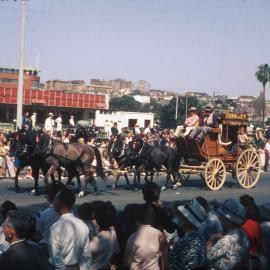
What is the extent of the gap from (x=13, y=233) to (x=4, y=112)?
188ft

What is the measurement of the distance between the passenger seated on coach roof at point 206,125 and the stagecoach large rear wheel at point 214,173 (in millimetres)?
905

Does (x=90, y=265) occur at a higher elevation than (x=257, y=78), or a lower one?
lower

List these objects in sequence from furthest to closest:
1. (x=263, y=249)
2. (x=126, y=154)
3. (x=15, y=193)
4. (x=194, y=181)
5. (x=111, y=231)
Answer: (x=194, y=181)
(x=126, y=154)
(x=15, y=193)
(x=263, y=249)
(x=111, y=231)

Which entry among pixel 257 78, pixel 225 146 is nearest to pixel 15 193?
pixel 225 146

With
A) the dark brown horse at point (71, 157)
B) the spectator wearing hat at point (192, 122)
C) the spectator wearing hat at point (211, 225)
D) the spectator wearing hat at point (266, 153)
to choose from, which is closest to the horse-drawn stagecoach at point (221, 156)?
the spectator wearing hat at point (192, 122)

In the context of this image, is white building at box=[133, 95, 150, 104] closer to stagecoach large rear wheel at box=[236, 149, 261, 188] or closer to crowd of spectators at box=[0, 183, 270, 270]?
stagecoach large rear wheel at box=[236, 149, 261, 188]

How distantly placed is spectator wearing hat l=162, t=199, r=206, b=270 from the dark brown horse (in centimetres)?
1058

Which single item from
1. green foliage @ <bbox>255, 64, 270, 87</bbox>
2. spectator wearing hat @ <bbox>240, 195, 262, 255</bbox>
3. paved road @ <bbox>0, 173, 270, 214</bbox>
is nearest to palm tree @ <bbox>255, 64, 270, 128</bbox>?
green foliage @ <bbox>255, 64, 270, 87</bbox>

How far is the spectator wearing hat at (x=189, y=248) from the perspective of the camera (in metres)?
5.55

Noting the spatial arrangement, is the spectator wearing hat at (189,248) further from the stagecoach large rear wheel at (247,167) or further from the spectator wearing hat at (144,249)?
the stagecoach large rear wheel at (247,167)

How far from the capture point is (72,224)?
579 centimetres

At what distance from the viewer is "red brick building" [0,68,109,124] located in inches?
2313

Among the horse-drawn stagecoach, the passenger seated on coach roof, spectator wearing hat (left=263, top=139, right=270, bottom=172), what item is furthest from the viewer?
spectator wearing hat (left=263, top=139, right=270, bottom=172)

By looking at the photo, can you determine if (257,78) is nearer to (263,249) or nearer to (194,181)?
(194,181)
